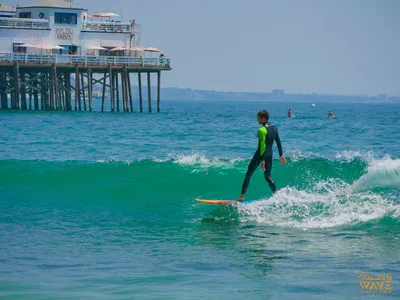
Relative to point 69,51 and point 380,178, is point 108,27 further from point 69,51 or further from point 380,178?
point 380,178

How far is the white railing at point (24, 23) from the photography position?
6088cm

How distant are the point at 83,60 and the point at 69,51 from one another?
480 cm

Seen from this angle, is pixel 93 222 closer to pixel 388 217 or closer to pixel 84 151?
pixel 388 217

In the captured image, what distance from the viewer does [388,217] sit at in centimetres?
1323

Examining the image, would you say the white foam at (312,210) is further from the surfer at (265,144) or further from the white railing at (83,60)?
the white railing at (83,60)

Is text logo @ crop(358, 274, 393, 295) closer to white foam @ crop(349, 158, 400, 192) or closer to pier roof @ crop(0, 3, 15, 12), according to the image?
white foam @ crop(349, 158, 400, 192)

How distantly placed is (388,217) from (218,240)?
3.37 m

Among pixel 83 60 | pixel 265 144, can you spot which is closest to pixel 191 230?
pixel 265 144

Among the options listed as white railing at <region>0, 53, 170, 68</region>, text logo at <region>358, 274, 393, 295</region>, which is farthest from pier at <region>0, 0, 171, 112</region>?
text logo at <region>358, 274, 393, 295</region>

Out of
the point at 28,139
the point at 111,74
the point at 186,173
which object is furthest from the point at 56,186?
the point at 111,74

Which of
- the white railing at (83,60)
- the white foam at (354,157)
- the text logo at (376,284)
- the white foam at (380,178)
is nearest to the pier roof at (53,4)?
the white railing at (83,60)

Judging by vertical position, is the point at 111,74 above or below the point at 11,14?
below

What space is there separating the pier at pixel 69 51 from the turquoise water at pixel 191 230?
3443 centimetres

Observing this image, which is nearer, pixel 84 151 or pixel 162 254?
pixel 162 254
